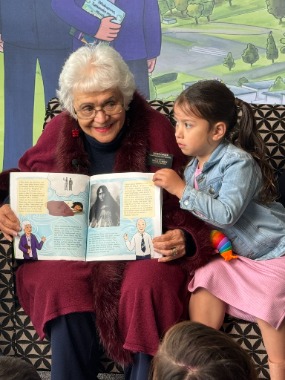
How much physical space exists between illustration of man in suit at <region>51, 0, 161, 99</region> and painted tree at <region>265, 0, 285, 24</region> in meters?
0.58

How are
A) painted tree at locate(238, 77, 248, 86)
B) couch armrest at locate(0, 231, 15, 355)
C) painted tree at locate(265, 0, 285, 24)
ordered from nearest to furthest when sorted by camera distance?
couch armrest at locate(0, 231, 15, 355)
painted tree at locate(265, 0, 285, 24)
painted tree at locate(238, 77, 248, 86)

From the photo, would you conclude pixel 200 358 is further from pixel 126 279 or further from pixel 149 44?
pixel 149 44

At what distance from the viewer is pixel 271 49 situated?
3.83 meters

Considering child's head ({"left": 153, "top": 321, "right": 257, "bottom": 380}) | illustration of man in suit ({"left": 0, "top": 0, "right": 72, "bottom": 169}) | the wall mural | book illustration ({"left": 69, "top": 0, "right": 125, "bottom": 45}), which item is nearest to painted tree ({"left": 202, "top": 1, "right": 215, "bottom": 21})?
the wall mural

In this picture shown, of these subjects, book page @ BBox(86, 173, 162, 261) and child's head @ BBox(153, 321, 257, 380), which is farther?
book page @ BBox(86, 173, 162, 261)

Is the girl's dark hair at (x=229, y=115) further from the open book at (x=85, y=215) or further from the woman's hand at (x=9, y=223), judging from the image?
the woman's hand at (x=9, y=223)

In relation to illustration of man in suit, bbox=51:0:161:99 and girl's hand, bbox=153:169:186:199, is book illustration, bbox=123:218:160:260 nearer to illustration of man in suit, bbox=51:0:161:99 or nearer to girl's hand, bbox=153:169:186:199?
girl's hand, bbox=153:169:186:199

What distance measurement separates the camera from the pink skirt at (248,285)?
2.16m

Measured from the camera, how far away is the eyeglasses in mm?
2389

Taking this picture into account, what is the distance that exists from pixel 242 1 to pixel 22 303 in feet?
7.11

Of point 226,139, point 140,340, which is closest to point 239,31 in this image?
point 226,139

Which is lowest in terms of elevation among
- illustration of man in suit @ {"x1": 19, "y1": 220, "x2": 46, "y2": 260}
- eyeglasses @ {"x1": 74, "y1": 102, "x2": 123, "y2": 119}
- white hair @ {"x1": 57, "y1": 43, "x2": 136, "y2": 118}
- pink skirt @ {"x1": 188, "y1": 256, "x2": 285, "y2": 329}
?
pink skirt @ {"x1": 188, "y1": 256, "x2": 285, "y2": 329}

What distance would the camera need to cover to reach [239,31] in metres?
3.86

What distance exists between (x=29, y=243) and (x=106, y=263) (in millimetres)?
258
